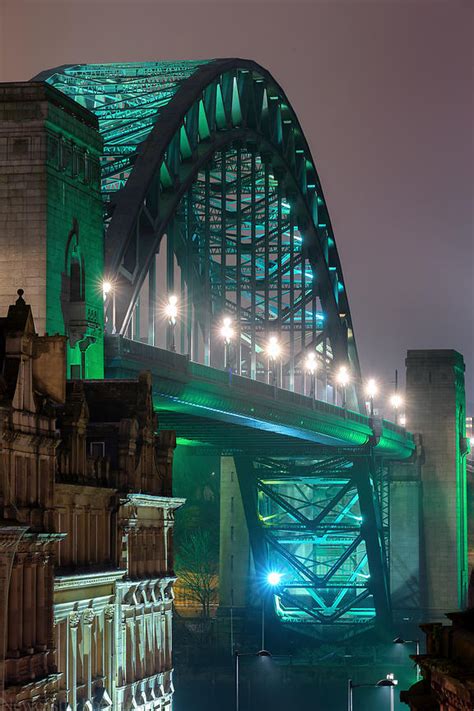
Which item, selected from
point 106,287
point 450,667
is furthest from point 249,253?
point 450,667

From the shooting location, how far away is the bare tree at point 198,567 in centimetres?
16788

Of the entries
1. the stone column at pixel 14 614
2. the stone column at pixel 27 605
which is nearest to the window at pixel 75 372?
the stone column at pixel 27 605

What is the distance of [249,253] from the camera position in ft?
440

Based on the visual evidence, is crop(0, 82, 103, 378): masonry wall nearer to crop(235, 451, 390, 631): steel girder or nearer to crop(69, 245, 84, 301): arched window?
crop(69, 245, 84, 301): arched window

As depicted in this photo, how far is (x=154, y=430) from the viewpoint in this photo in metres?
71.4

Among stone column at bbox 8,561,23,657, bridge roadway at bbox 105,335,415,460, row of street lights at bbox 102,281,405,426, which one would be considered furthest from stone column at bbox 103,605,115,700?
row of street lights at bbox 102,281,405,426

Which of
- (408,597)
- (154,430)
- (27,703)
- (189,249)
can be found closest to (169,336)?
(189,249)

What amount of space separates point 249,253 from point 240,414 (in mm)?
38925

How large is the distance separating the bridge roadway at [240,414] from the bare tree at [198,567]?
25.6 metres

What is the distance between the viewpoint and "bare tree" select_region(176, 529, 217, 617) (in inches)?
6609

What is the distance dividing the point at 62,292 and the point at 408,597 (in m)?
82.4

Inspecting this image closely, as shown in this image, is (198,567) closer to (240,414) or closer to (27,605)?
(240,414)

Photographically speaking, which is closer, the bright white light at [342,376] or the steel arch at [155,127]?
the steel arch at [155,127]

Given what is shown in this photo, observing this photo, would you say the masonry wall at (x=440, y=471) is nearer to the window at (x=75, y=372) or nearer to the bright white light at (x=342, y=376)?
the bright white light at (x=342, y=376)
